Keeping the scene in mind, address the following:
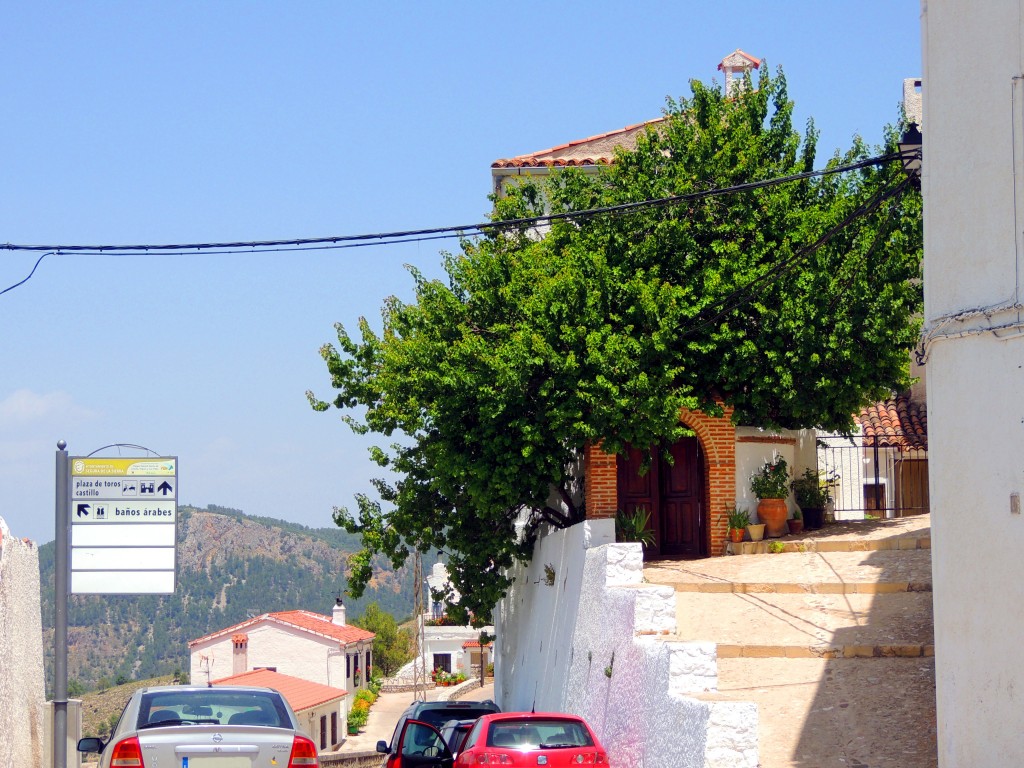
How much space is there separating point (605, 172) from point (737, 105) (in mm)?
2824

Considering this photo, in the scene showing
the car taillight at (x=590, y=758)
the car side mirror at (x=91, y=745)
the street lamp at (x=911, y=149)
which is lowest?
the car taillight at (x=590, y=758)

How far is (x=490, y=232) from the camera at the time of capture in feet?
76.5

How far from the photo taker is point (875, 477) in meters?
26.9

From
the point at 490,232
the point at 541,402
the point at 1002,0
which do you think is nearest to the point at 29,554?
the point at 541,402

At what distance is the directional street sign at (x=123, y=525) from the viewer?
1570 cm

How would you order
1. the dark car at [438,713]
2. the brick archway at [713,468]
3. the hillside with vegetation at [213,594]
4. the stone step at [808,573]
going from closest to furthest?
the stone step at [808,573] → the dark car at [438,713] → the brick archway at [713,468] → the hillside with vegetation at [213,594]

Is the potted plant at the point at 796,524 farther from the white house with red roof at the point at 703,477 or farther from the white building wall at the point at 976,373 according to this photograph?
the white building wall at the point at 976,373

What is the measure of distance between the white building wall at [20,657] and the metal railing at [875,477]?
15.2 m

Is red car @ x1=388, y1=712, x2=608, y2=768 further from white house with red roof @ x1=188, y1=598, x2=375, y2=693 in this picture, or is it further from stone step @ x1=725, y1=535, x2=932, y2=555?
white house with red roof @ x1=188, y1=598, x2=375, y2=693

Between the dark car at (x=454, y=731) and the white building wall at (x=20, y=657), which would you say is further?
the dark car at (x=454, y=731)

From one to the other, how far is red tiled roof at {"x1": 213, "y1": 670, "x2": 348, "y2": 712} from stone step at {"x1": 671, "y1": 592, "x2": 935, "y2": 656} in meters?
32.7

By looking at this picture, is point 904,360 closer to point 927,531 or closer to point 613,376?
point 927,531

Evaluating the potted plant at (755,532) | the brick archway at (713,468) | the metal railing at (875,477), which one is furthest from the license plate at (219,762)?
the metal railing at (875,477)

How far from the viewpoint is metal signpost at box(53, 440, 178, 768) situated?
15.7 m
